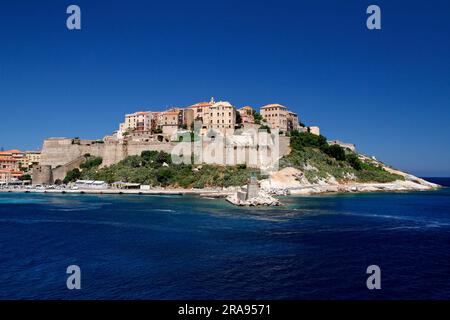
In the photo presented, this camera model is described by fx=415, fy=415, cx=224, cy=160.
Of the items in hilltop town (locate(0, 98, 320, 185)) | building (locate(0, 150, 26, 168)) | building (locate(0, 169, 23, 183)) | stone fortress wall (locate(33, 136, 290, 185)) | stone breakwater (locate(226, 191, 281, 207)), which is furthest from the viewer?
building (locate(0, 150, 26, 168))

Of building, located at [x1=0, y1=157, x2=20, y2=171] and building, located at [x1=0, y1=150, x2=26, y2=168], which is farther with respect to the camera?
building, located at [x1=0, y1=150, x2=26, y2=168]

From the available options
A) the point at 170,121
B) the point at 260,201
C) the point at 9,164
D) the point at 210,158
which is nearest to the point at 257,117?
the point at 170,121

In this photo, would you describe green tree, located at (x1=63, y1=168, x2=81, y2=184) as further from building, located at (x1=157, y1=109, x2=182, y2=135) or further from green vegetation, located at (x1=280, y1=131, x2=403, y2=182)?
green vegetation, located at (x1=280, y1=131, x2=403, y2=182)

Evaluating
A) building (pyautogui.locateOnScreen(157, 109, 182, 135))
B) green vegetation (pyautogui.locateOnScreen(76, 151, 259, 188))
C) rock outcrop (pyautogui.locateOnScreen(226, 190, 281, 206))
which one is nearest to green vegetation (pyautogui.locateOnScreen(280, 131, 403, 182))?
green vegetation (pyautogui.locateOnScreen(76, 151, 259, 188))

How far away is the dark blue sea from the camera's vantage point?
13445mm

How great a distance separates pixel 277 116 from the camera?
70.7m

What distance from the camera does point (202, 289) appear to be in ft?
43.7

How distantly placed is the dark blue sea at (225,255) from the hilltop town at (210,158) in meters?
23.6

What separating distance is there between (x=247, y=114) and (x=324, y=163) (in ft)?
55.5

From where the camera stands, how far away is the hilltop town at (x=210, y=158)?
56.1 meters

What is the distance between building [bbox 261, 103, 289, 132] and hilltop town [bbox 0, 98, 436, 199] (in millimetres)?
171

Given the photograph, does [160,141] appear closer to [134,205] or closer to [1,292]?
[134,205]

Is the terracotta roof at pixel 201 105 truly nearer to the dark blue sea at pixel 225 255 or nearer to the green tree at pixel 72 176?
the green tree at pixel 72 176

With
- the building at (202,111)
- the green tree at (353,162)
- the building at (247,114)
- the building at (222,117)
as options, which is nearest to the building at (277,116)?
the building at (247,114)
